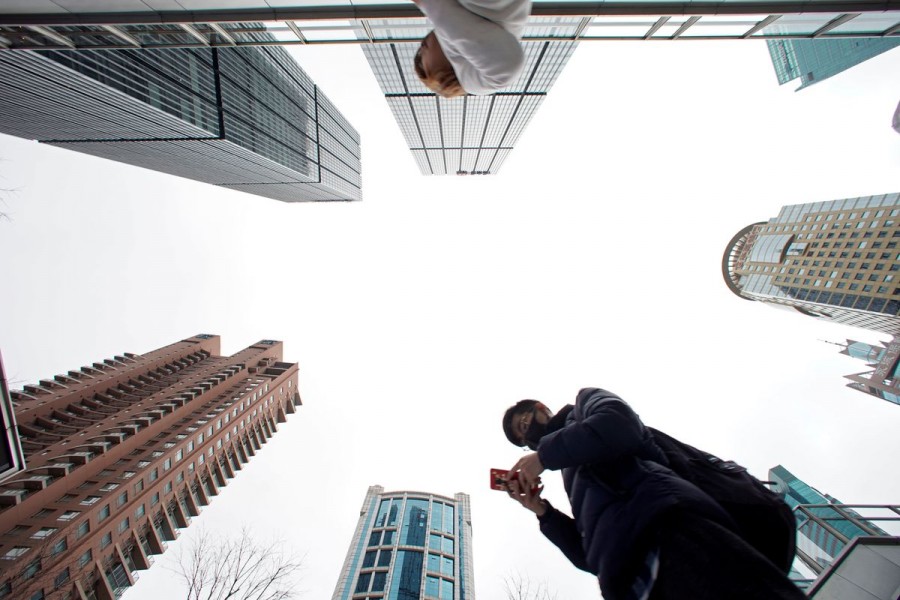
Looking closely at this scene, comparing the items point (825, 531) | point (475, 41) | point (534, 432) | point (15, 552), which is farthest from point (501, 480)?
point (15, 552)

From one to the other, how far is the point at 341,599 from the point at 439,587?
589 inches

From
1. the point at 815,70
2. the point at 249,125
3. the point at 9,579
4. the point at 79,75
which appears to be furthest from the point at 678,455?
the point at 815,70

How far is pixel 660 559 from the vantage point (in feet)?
6.69

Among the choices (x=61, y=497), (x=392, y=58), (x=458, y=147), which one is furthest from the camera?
(x=458, y=147)

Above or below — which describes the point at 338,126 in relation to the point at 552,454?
above

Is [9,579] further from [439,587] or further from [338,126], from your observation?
[338,126]

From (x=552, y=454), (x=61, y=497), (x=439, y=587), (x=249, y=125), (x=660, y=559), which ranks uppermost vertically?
(x=249, y=125)

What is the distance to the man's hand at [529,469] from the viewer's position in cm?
290

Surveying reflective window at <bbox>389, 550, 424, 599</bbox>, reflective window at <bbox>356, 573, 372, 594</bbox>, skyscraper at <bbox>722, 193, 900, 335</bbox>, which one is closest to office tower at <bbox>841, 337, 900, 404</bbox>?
skyscraper at <bbox>722, 193, 900, 335</bbox>

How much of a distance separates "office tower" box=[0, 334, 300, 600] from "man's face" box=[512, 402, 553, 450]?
28431 mm

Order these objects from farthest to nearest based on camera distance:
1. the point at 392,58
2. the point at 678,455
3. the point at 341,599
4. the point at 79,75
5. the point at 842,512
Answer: the point at 341,599 → the point at 392,58 → the point at 79,75 → the point at 842,512 → the point at 678,455

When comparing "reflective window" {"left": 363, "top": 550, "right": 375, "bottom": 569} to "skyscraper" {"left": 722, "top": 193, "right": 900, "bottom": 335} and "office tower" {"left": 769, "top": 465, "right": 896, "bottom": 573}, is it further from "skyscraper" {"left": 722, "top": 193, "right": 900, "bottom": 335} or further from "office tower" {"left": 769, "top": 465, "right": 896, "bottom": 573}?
"skyscraper" {"left": 722, "top": 193, "right": 900, "bottom": 335}

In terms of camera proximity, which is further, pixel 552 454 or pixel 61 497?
pixel 61 497

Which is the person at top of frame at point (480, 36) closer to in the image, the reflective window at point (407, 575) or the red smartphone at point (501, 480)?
the red smartphone at point (501, 480)
